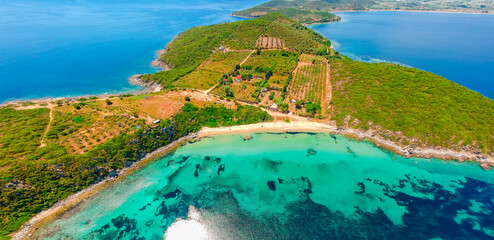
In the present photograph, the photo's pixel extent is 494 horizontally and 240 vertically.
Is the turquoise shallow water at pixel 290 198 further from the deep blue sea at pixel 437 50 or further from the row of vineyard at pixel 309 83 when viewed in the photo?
the deep blue sea at pixel 437 50

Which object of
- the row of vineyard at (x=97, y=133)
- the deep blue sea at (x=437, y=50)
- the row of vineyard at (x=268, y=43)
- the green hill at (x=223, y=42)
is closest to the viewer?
the row of vineyard at (x=97, y=133)

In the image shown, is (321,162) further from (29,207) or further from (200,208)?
(29,207)

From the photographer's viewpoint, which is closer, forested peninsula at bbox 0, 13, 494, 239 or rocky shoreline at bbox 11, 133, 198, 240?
rocky shoreline at bbox 11, 133, 198, 240

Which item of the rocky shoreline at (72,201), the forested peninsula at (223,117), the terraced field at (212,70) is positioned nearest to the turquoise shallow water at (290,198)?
the rocky shoreline at (72,201)

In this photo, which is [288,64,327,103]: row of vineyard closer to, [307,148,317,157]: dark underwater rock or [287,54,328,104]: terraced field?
[287,54,328,104]: terraced field

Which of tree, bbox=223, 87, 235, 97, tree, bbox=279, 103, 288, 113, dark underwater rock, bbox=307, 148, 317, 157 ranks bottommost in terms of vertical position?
dark underwater rock, bbox=307, 148, 317, 157

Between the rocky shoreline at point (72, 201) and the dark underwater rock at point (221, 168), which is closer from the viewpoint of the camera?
the rocky shoreline at point (72, 201)

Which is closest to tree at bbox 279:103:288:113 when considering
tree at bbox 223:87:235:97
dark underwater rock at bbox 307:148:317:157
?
dark underwater rock at bbox 307:148:317:157
